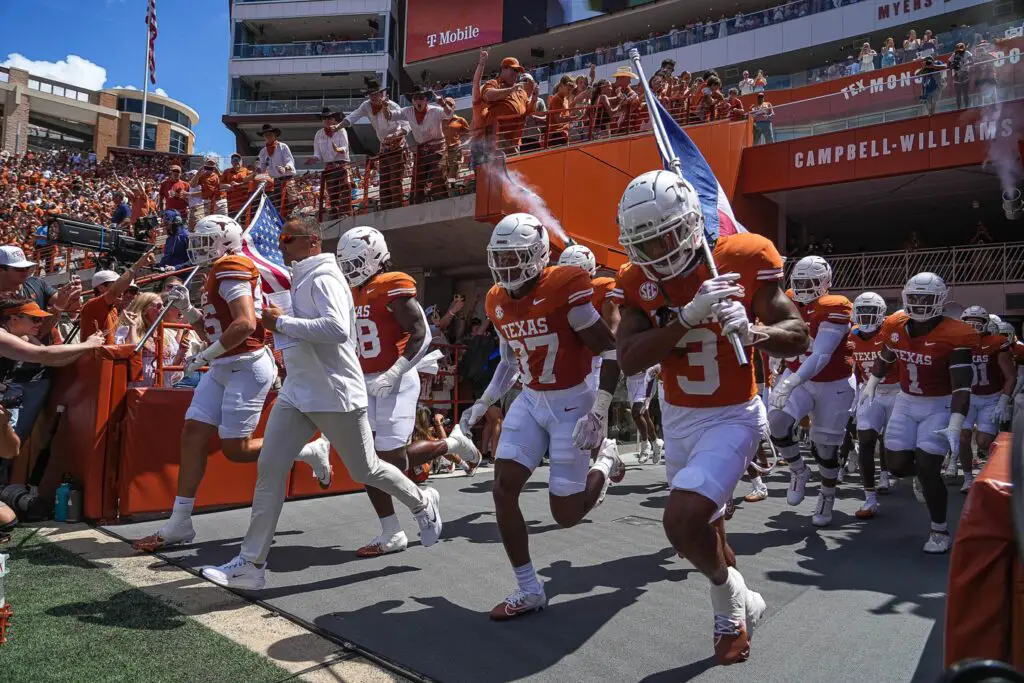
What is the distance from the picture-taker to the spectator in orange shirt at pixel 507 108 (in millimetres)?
11523

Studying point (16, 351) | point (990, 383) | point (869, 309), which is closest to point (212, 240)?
point (16, 351)

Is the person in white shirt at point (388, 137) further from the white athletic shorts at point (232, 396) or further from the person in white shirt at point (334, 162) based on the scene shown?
the white athletic shorts at point (232, 396)

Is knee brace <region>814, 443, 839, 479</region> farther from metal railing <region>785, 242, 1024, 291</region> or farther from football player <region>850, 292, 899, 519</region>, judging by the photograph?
metal railing <region>785, 242, 1024, 291</region>

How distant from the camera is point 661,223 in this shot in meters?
3.15

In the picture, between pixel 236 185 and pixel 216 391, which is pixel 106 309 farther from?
pixel 236 185

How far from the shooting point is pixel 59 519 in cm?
588

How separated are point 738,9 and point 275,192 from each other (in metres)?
25.0

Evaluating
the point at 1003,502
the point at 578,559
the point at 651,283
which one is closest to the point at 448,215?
the point at 578,559

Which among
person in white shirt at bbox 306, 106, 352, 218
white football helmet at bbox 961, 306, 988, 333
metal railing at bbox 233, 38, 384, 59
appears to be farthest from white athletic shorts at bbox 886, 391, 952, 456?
metal railing at bbox 233, 38, 384, 59

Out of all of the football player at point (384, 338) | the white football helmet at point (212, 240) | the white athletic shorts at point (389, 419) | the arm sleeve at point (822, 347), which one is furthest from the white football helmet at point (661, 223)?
the arm sleeve at point (822, 347)

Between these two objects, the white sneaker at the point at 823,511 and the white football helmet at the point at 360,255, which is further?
the white sneaker at the point at 823,511

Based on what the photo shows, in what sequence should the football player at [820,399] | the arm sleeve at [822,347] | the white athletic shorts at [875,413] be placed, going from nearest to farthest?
the arm sleeve at [822,347]
the football player at [820,399]
the white athletic shorts at [875,413]

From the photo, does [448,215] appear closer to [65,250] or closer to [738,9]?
[65,250]

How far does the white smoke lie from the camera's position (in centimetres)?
1156
